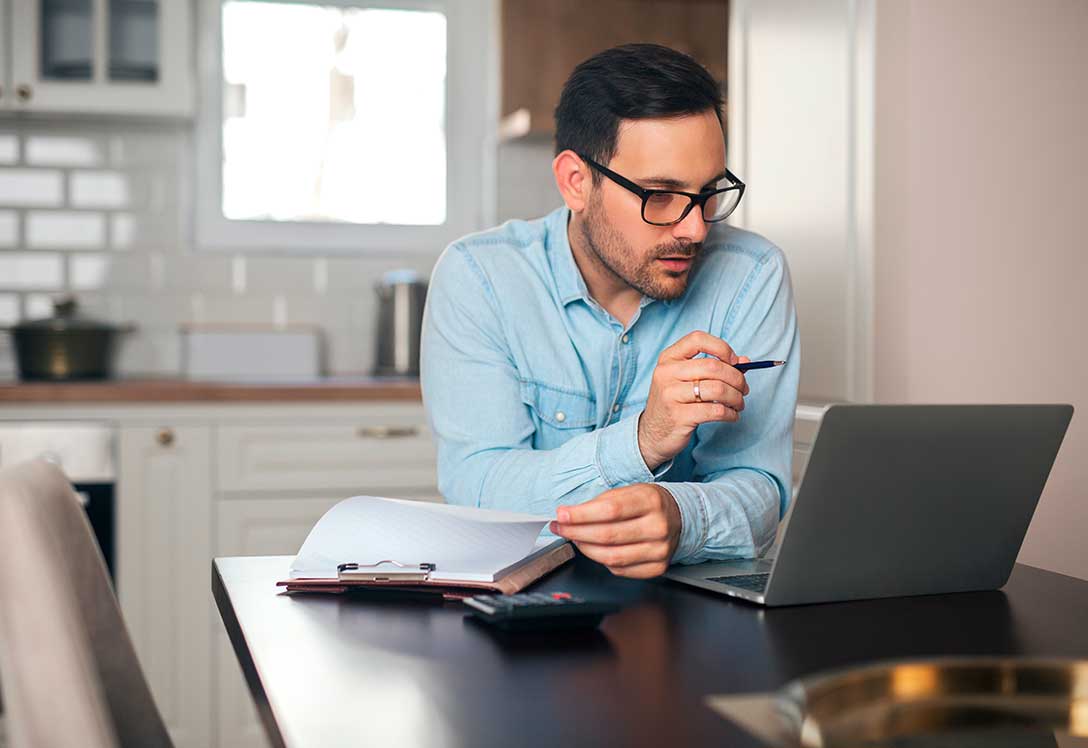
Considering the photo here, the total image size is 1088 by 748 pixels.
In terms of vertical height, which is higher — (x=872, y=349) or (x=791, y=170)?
(x=791, y=170)

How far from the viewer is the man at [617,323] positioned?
1459 millimetres

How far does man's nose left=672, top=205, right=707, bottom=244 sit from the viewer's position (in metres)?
1.61

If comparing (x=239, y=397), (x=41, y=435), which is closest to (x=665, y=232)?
(x=239, y=397)

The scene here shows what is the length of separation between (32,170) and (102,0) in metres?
0.56

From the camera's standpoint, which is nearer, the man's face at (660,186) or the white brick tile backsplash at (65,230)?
the man's face at (660,186)

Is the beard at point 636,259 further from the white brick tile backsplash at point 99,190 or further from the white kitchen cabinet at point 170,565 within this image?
the white brick tile backsplash at point 99,190

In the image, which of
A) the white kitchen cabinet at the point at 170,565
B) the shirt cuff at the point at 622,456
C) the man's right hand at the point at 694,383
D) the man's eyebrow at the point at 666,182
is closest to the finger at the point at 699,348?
the man's right hand at the point at 694,383

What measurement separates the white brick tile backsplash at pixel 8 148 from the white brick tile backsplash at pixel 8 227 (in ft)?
0.52

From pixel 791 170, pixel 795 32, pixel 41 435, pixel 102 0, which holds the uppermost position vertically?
pixel 102 0

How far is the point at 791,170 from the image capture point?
2.61 meters

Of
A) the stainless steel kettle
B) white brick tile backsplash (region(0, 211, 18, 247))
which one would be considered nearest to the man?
the stainless steel kettle

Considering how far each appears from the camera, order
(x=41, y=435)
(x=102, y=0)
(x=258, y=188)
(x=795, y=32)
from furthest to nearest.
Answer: (x=258, y=188) → (x=102, y=0) → (x=41, y=435) → (x=795, y=32)

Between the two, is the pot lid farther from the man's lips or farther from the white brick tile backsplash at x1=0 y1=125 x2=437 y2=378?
the man's lips

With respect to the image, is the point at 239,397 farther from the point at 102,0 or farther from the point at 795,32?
the point at 795,32
